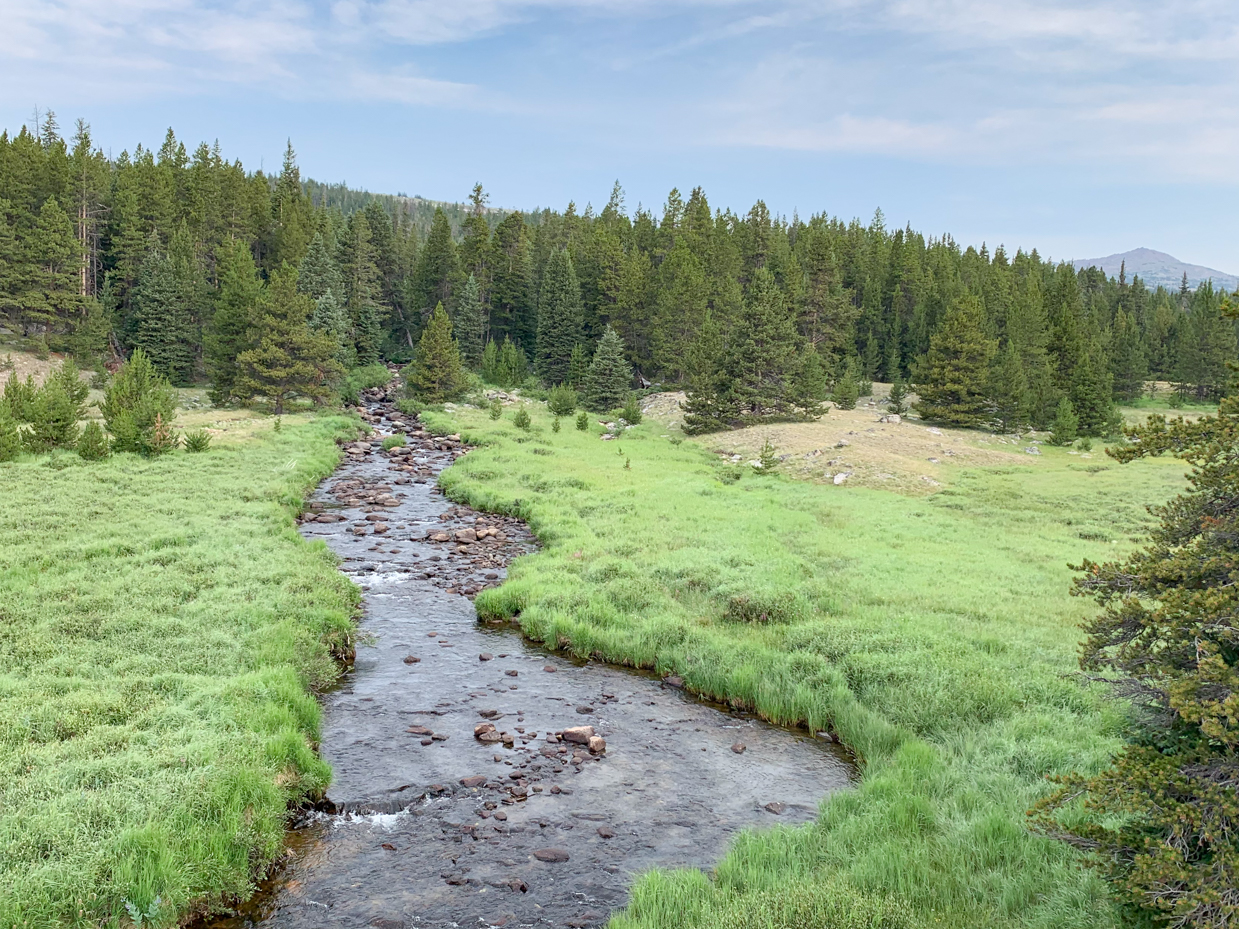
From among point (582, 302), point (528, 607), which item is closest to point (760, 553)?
point (528, 607)

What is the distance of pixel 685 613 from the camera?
58.6 feet

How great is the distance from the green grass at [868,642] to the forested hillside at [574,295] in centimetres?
2579

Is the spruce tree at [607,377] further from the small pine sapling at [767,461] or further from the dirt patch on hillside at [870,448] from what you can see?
the small pine sapling at [767,461]

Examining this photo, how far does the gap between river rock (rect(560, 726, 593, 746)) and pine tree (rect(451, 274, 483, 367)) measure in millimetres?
71726

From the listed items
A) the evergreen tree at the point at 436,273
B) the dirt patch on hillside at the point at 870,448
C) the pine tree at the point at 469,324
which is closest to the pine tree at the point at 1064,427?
the dirt patch on hillside at the point at 870,448

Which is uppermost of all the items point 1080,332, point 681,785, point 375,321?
point 1080,332

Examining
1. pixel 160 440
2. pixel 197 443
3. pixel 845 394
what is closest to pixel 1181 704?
pixel 160 440

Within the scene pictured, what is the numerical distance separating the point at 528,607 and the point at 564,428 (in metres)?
35.1

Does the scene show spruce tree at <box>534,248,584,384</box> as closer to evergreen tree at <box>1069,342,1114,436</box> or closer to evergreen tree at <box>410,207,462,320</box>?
evergreen tree at <box>410,207,462,320</box>

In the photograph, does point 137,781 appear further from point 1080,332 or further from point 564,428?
point 1080,332

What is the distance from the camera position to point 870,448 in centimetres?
4394

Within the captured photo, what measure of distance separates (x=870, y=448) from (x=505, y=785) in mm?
37020

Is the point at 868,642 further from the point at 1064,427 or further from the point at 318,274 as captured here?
the point at 318,274

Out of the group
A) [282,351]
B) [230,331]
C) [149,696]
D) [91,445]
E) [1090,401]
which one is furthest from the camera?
[1090,401]
